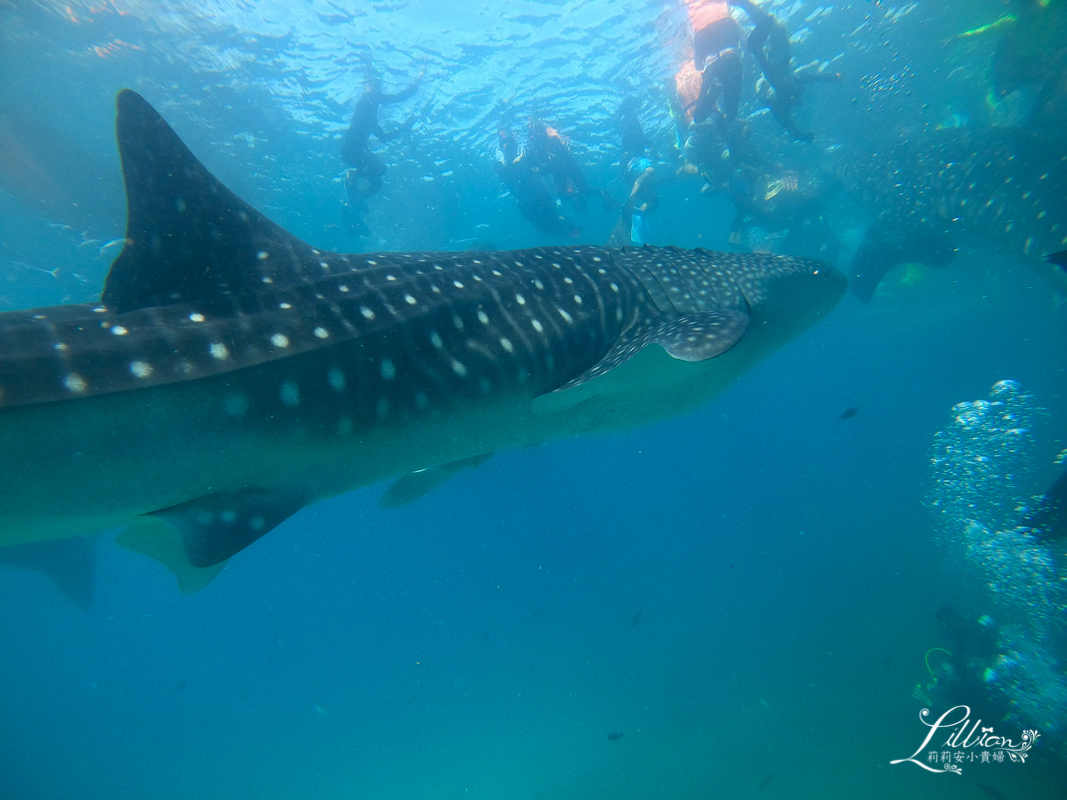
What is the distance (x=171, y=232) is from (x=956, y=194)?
19211 millimetres

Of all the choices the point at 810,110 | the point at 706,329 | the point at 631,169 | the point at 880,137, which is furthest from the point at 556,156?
the point at 706,329

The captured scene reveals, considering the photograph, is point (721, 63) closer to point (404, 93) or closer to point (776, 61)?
point (776, 61)

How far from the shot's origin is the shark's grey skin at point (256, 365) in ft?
7.85

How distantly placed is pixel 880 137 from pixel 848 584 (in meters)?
19.1

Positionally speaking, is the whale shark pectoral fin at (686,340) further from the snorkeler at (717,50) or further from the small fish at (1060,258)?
the snorkeler at (717,50)

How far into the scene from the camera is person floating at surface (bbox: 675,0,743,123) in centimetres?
1435

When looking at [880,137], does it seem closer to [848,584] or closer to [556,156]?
[556,156]

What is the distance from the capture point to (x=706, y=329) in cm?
374

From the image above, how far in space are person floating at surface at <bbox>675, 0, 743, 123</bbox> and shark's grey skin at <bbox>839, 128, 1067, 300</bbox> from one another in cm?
617

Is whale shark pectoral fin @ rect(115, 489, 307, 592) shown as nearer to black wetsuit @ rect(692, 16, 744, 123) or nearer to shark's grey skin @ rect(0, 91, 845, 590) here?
shark's grey skin @ rect(0, 91, 845, 590)

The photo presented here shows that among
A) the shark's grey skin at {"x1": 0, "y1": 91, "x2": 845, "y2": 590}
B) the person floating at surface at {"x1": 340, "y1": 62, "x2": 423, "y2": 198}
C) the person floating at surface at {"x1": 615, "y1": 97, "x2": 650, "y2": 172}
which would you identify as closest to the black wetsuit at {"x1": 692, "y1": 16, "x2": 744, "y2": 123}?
the person floating at surface at {"x1": 615, "y1": 97, "x2": 650, "y2": 172}

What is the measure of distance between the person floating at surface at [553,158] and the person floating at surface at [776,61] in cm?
678

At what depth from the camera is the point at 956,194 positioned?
1424cm

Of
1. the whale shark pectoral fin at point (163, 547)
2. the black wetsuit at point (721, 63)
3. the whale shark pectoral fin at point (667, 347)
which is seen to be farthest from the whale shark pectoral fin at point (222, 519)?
the black wetsuit at point (721, 63)
